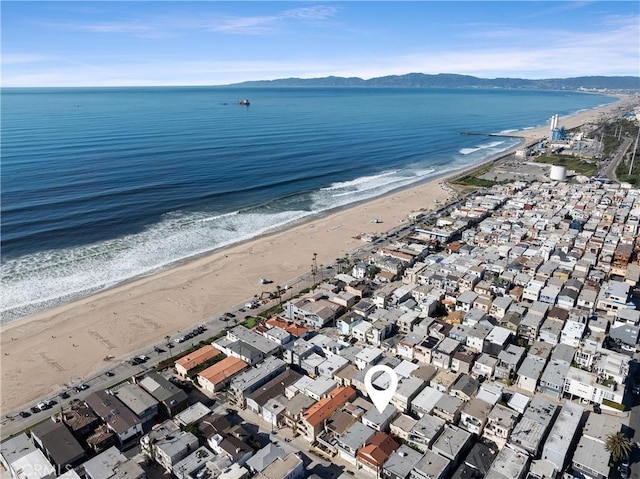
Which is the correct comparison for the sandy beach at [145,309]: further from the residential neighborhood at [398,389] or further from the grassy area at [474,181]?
the grassy area at [474,181]

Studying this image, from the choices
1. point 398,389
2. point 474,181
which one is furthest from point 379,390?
point 474,181

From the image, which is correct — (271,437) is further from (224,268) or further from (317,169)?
(317,169)

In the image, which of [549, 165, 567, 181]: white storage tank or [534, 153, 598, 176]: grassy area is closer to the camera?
[549, 165, 567, 181]: white storage tank

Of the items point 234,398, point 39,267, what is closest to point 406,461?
point 234,398

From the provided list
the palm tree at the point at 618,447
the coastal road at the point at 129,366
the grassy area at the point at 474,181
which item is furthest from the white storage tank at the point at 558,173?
the palm tree at the point at 618,447

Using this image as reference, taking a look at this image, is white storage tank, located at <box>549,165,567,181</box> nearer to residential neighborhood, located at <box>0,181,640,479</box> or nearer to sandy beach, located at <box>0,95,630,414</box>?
residential neighborhood, located at <box>0,181,640,479</box>

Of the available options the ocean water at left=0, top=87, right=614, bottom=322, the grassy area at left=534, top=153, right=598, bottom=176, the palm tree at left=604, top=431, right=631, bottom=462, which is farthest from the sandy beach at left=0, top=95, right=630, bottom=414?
the grassy area at left=534, top=153, right=598, bottom=176

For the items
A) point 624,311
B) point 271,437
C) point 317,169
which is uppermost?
point 317,169
